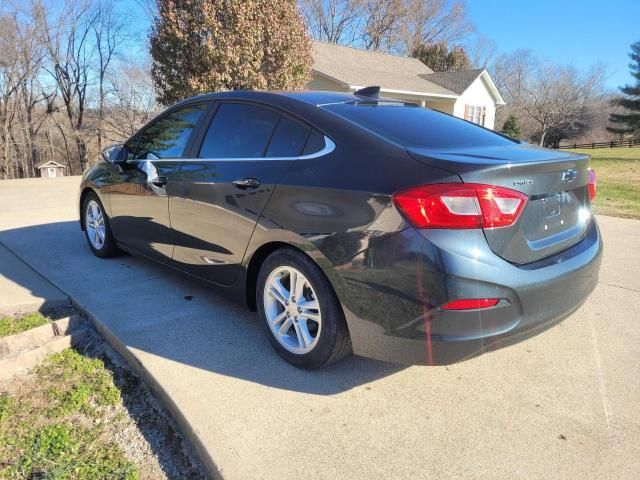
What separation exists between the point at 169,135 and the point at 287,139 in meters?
1.45

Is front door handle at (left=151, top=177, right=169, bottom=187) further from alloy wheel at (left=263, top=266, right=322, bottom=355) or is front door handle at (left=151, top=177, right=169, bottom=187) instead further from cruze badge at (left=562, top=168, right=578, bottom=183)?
cruze badge at (left=562, top=168, right=578, bottom=183)

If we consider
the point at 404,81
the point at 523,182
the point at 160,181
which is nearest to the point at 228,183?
the point at 160,181

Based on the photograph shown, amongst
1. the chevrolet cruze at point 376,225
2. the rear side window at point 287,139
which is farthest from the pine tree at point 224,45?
the rear side window at point 287,139

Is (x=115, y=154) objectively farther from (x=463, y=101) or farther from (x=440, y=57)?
(x=440, y=57)

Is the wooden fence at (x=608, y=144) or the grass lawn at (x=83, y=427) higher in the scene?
the grass lawn at (x=83, y=427)

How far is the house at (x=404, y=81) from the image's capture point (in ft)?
67.3

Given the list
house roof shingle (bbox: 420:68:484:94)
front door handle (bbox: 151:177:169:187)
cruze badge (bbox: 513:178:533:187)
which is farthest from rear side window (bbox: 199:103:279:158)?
house roof shingle (bbox: 420:68:484:94)

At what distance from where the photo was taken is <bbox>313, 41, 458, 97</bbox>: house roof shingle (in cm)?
2075

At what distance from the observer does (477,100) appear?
1083 inches

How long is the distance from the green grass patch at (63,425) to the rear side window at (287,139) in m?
1.63

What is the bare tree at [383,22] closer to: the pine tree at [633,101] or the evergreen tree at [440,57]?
the evergreen tree at [440,57]

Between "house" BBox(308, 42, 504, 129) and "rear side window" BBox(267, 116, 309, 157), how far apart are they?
57.2 feet

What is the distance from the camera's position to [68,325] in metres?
3.25

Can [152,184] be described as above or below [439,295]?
above
